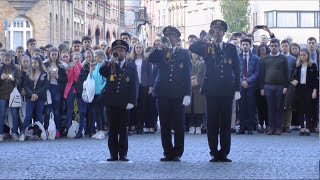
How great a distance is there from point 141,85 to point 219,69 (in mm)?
7472

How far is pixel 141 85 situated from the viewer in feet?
73.3

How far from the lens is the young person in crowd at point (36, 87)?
66.8ft

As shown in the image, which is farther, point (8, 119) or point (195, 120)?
point (195, 120)

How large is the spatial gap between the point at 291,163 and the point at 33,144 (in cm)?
632

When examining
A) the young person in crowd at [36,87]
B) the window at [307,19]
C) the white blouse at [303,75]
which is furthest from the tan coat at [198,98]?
the window at [307,19]

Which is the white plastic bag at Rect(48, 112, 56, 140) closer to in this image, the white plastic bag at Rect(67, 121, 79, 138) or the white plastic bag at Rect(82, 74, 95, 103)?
the white plastic bag at Rect(67, 121, 79, 138)

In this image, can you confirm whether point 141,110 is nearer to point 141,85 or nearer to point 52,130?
point 141,85

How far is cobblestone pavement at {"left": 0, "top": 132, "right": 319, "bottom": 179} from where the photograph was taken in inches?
509

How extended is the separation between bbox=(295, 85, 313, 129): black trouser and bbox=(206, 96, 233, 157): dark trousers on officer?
6.87 metres

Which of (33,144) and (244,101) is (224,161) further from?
(244,101)

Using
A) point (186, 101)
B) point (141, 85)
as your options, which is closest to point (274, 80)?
point (141, 85)

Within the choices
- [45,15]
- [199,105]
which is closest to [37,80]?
[199,105]

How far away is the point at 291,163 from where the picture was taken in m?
14.5

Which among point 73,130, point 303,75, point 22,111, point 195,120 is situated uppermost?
point 303,75
